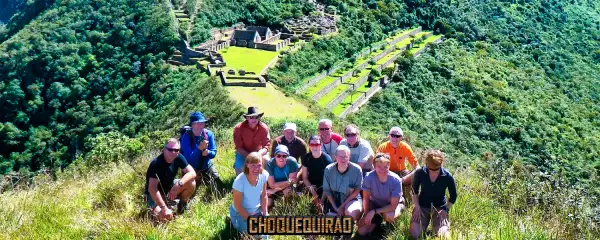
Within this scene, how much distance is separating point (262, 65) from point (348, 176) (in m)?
31.7

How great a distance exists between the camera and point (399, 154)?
7703mm

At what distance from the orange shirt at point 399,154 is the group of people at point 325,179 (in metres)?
0.01

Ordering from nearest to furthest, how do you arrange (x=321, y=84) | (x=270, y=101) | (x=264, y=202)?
(x=264, y=202), (x=270, y=101), (x=321, y=84)

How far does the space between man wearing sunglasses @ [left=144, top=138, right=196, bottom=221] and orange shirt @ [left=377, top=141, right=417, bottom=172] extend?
9.50 ft

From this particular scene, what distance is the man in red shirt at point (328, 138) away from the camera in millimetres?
7594

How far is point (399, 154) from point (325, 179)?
157 centimetres

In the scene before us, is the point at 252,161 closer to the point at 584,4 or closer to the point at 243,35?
the point at 243,35

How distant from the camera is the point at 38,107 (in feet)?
139

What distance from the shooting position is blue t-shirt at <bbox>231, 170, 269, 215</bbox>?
5969 mm

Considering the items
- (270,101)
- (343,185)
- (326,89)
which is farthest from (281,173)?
(326,89)

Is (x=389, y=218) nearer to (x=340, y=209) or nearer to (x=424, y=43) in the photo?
(x=340, y=209)

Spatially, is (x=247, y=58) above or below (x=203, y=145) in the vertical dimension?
below

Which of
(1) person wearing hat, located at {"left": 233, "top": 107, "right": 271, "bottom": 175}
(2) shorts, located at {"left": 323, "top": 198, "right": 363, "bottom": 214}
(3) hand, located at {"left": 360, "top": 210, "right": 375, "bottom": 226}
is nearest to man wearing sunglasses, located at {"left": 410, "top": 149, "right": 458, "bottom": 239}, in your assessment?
(3) hand, located at {"left": 360, "top": 210, "right": 375, "bottom": 226}

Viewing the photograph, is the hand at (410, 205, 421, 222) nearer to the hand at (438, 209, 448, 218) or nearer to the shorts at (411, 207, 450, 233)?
the shorts at (411, 207, 450, 233)
